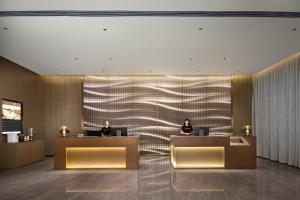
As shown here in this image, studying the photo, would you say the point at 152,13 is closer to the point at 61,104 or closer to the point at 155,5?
the point at 155,5

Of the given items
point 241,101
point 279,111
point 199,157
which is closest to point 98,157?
point 199,157

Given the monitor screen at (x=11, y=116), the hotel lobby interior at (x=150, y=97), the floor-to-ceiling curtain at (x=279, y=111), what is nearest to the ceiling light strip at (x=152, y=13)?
the hotel lobby interior at (x=150, y=97)

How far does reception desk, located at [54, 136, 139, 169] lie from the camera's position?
29.4ft

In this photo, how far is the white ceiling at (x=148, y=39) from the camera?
5.62 m

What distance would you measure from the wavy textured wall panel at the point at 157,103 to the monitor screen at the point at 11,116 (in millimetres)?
2915

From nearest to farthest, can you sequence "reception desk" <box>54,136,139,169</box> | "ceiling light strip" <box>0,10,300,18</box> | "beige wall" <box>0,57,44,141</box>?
1. "ceiling light strip" <box>0,10,300,18</box>
2. "reception desk" <box>54,136,139,169</box>
3. "beige wall" <box>0,57,44,141</box>

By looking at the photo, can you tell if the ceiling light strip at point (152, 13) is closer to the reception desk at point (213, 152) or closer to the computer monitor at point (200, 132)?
the reception desk at point (213, 152)

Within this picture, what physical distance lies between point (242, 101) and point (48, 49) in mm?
8049

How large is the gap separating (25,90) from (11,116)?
4.78 feet

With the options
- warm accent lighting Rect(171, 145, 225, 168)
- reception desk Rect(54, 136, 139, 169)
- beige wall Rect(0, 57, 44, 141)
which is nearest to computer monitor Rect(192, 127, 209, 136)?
warm accent lighting Rect(171, 145, 225, 168)

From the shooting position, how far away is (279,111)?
10.6 meters

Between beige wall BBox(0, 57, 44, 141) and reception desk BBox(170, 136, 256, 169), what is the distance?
17.2ft

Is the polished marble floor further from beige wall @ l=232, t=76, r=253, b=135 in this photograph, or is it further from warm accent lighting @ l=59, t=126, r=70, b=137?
beige wall @ l=232, t=76, r=253, b=135

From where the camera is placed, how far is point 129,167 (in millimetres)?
8961
